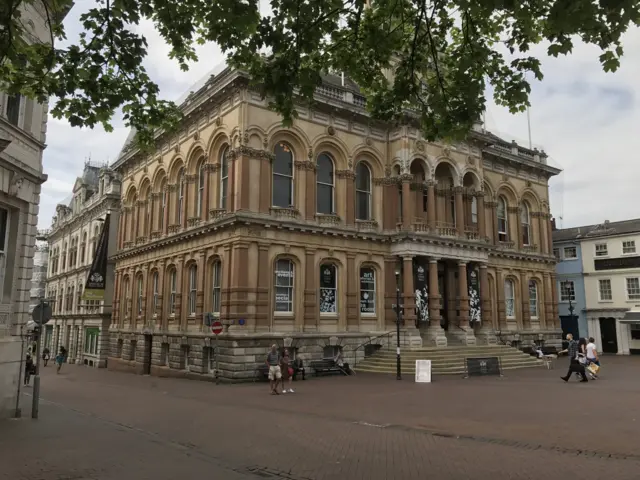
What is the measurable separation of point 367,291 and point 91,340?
1002 inches

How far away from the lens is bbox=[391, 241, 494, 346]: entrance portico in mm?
29422

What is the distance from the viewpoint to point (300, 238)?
27031mm

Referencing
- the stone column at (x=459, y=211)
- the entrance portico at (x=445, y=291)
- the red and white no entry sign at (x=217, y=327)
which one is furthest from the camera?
the stone column at (x=459, y=211)

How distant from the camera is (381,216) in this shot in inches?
1206

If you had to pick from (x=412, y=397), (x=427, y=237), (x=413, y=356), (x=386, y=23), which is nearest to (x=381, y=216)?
(x=427, y=237)

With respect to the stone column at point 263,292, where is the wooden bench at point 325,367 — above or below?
below

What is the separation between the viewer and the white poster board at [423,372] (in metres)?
22.3

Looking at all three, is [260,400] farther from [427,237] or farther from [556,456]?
[427,237]

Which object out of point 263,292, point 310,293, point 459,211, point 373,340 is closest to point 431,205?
point 459,211

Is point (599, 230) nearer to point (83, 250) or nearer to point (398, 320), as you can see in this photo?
point (398, 320)

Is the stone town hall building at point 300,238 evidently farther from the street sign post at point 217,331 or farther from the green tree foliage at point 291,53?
the green tree foliage at point 291,53

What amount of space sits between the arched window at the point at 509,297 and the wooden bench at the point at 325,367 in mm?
15929

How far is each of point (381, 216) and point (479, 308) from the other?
841 centimetres

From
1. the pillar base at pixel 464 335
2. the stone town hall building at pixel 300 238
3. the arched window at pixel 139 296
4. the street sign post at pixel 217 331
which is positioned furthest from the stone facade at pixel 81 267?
the pillar base at pixel 464 335
